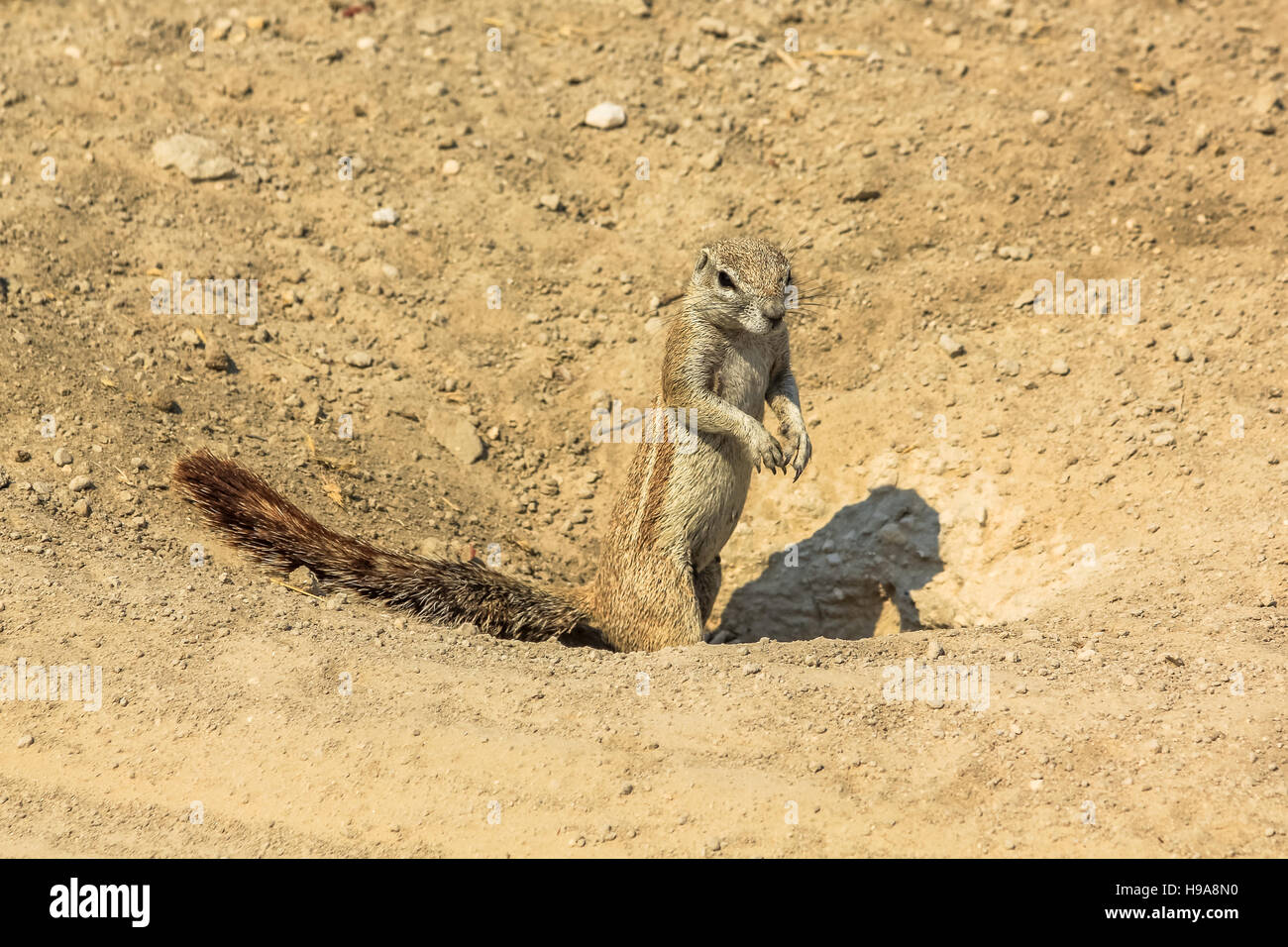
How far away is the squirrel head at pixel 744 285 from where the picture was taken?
16.8ft

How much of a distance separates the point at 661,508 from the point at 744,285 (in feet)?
4.17

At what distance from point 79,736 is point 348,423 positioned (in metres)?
3.22

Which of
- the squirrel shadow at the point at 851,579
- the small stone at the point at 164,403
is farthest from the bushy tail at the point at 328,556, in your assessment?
the squirrel shadow at the point at 851,579

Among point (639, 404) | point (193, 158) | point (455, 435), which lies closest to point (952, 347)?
point (639, 404)

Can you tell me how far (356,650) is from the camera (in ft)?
15.4

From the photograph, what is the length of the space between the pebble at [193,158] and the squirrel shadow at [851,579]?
5.14 meters

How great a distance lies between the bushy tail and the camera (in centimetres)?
534

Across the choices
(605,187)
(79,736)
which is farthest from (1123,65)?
(79,736)

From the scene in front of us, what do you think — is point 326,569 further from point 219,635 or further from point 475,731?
point 475,731

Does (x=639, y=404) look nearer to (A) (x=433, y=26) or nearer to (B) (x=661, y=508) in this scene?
(B) (x=661, y=508)

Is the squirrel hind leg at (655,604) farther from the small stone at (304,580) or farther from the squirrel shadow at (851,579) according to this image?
the squirrel shadow at (851,579)

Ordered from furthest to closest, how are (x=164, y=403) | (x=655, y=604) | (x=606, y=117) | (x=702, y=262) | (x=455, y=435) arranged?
(x=606, y=117)
(x=455, y=435)
(x=164, y=403)
(x=655, y=604)
(x=702, y=262)

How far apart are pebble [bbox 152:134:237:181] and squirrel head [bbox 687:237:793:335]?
4779mm

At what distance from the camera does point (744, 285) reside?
5.14 m
